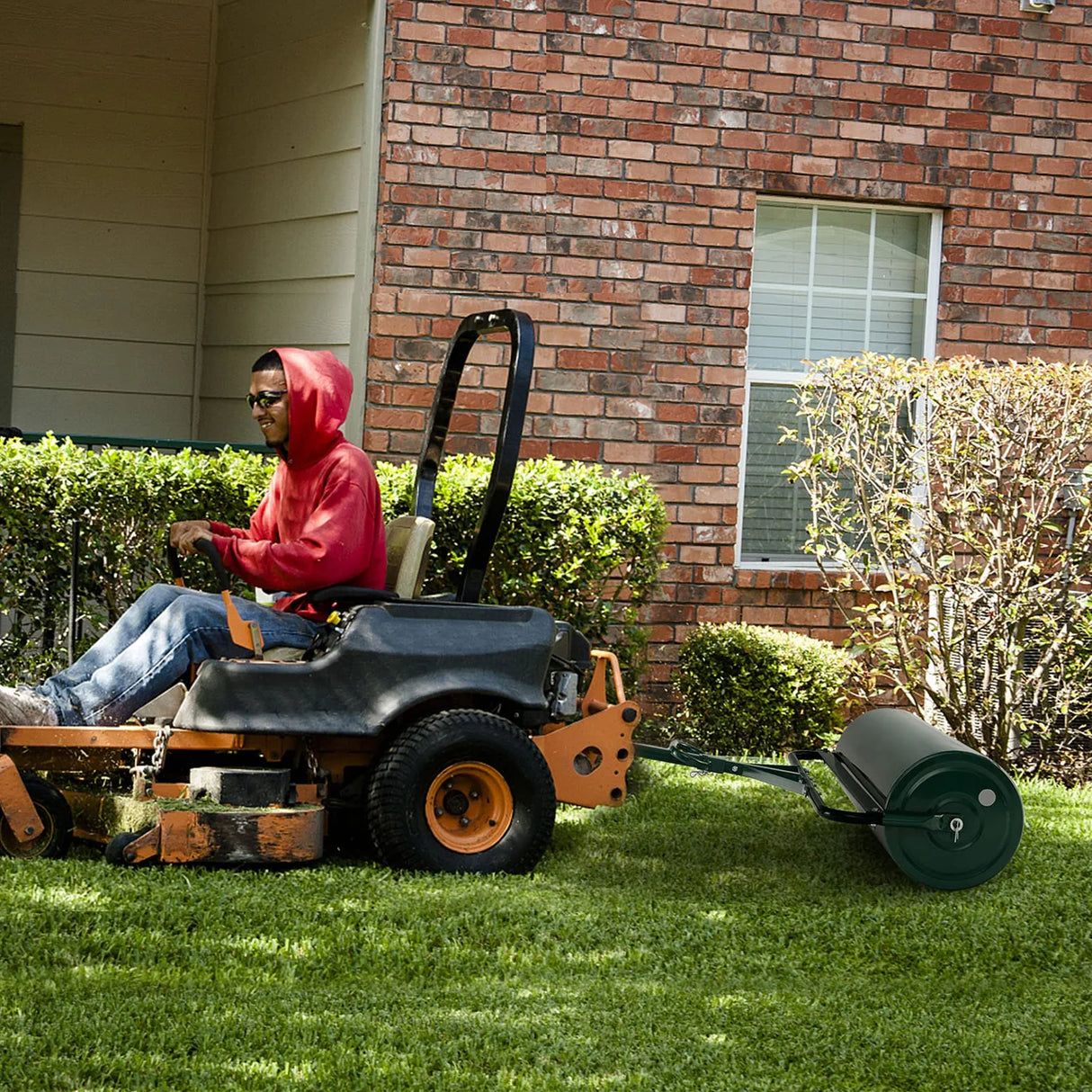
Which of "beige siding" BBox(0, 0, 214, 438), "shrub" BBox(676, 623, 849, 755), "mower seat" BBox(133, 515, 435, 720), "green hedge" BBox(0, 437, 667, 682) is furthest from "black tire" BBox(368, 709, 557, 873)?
"beige siding" BBox(0, 0, 214, 438)

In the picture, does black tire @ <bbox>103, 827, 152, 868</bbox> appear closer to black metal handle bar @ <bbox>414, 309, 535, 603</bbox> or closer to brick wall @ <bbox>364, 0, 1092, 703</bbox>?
black metal handle bar @ <bbox>414, 309, 535, 603</bbox>

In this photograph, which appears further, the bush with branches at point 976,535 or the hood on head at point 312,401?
the bush with branches at point 976,535

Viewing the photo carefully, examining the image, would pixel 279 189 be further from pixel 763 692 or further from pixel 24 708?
pixel 24 708

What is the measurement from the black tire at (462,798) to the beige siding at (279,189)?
2.99 meters

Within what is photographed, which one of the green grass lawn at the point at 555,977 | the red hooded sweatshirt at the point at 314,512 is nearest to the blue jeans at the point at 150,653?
the red hooded sweatshirt at the point at 314,512

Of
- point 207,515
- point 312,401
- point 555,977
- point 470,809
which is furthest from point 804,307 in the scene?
point 555,977

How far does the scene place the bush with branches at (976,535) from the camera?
275 inches

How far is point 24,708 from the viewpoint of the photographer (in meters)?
4.61

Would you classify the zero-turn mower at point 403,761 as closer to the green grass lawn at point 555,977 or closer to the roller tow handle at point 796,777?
the roller tow handle at point 796,777

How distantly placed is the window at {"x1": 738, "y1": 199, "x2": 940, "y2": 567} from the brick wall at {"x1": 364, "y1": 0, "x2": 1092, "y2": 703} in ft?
0.58

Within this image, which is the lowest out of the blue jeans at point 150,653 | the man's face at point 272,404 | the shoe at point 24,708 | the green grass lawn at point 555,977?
the green grass lawn at point 555,977

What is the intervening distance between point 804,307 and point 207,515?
350cm

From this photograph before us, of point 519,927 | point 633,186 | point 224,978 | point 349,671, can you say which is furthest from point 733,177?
point 224,978

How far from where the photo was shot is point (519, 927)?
14.5ft
